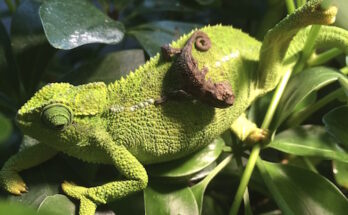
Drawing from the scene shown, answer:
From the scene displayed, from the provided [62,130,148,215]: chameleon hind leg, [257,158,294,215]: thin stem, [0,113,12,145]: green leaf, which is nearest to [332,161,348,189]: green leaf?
[257,158,294,215]: thin stem

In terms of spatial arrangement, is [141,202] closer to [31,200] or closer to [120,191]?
[120,191]

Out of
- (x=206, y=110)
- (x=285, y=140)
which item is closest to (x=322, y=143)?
(x=285, y=140)

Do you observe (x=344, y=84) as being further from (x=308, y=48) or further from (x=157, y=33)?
(x=157, y=33)

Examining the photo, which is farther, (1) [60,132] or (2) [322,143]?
(2) [322,143]

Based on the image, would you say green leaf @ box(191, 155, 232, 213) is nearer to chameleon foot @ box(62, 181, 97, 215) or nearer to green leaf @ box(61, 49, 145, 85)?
chameleon foot @ box(62, 181, 97, 215)

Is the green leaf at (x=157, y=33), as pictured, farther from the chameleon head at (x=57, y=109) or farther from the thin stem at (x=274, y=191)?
the thin stem at (x=274, y=191)

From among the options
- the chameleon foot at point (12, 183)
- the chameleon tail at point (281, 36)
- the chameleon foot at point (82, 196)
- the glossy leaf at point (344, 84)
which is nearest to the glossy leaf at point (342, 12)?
the chameleon tail at point (281, 36)

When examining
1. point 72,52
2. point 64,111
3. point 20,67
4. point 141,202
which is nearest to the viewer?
point 64,111
